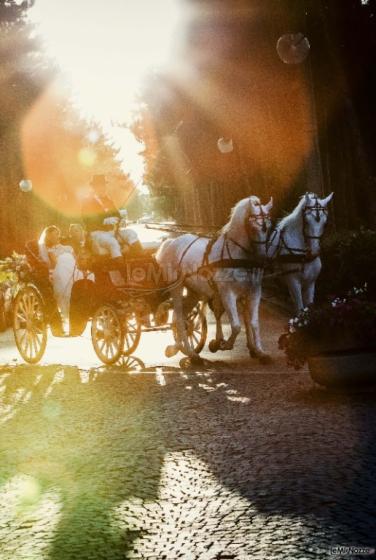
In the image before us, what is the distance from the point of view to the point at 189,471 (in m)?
6.55

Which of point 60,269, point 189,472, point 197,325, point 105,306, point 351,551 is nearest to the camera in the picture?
point 351,551

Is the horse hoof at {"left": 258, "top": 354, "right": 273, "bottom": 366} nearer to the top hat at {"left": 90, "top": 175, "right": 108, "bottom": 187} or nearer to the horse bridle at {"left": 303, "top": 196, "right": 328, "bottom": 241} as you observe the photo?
the horse bridle at {"left": 303, "top": 196, "right": 328, "bottom": 241}

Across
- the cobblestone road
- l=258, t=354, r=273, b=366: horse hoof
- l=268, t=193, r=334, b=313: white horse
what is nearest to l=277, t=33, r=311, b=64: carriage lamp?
l=268, t=193, r=334, b=313: white horse

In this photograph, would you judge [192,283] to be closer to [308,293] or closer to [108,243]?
[108,243]

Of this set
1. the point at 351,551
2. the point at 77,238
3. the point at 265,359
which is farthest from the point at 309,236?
the point at 351,551

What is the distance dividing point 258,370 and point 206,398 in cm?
198

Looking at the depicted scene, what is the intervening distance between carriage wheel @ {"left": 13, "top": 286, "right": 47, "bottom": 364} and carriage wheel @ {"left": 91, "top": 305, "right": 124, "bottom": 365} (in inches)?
42.1

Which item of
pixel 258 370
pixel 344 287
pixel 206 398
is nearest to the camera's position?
pixel 206 398

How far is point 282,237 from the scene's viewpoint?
13656mm

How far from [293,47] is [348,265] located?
3.92 m

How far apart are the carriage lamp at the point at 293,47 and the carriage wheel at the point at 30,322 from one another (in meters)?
6.19

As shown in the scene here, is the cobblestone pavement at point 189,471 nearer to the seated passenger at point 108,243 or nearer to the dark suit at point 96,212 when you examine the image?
the seated passenger at point 108,243

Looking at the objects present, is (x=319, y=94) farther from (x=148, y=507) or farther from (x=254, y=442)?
(x=148, y=507)

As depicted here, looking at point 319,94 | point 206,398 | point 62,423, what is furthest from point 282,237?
point 319,94
